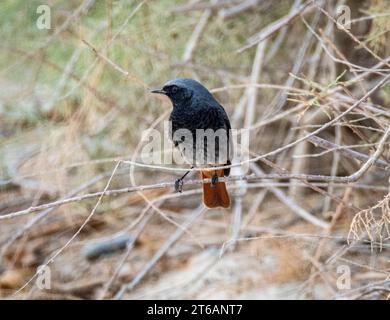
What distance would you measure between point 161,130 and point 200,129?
1.69 m

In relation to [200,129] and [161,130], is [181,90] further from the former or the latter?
[161,130]

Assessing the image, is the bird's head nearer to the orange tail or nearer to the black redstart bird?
the black redstart bird

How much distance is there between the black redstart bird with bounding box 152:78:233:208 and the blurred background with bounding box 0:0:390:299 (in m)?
0.79

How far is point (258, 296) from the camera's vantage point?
13.3 feet

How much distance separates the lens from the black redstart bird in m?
3.09

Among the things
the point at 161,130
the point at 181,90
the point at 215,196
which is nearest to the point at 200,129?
the point at 181,90

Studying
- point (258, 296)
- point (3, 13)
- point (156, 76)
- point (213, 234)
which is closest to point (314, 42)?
point (156, 76)

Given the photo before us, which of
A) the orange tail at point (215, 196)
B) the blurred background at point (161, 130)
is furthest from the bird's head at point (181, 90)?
the blurred background at point (161, 130)

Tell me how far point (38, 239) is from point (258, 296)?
1.79m

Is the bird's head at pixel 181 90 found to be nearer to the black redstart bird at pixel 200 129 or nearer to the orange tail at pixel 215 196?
the black redstart bird at pixel 200 129

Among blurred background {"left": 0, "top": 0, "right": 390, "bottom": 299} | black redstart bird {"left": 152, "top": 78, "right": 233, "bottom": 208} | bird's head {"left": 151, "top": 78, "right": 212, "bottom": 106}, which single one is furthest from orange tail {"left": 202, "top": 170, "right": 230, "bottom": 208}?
blurred background {"left": 0, "top": 0, "right": 390, "bottom": 299}

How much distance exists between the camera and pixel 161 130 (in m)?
4.77

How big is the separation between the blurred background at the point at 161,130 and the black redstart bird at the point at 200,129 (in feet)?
2.61
